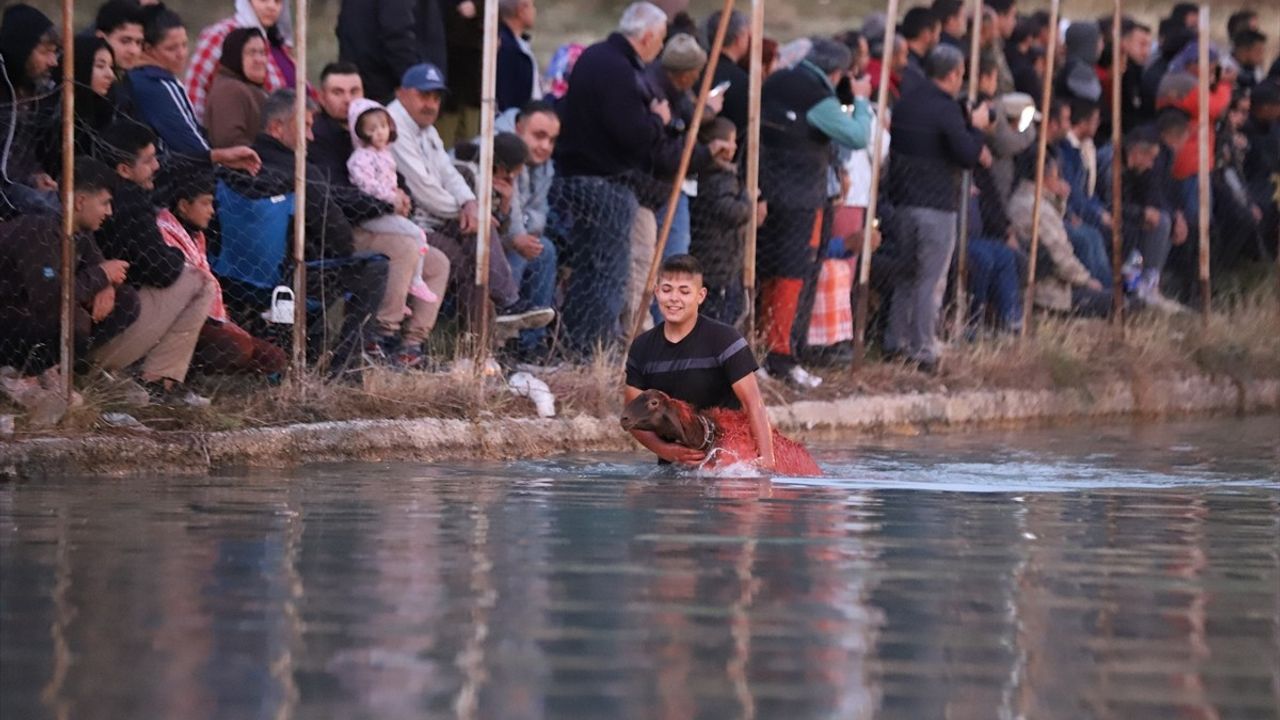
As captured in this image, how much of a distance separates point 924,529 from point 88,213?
15.7ft

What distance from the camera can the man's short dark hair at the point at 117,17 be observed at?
44.9 ft

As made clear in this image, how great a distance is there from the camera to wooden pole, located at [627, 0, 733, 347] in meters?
15.8

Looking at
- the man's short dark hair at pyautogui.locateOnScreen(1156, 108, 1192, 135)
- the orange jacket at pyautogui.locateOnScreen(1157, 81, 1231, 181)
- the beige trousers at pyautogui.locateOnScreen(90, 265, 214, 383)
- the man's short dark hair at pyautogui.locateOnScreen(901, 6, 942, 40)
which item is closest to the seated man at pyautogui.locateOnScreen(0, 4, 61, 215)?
A: the beige trousers at pyautogui.locateOnScreen(90, 265, 214, 383)

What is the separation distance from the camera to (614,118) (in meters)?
15.8

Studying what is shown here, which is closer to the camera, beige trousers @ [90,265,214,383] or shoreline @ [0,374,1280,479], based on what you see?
shoreline @ [0,374,1280,479]

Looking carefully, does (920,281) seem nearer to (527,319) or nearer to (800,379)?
(800,379)

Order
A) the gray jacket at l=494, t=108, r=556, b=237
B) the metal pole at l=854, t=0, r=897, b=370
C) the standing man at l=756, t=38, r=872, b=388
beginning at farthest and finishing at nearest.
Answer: the metal pole at l=854, t=0, r=897, b=370
the standing man at l=756, t=38, r=872, b=388
the gray jacket at l=494, t=108, r=556, b=237

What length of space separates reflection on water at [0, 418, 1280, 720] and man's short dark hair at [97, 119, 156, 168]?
1956 millimetres

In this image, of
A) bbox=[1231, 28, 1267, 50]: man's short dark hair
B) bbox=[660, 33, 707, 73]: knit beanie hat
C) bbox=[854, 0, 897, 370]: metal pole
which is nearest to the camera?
bbox=[660, 33, 707, 73]: knit beanie hat

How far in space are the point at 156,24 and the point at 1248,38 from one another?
1401 cm

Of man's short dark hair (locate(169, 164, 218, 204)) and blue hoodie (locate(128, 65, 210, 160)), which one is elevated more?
blue hoodie (locate(128, 65, 210, 160))

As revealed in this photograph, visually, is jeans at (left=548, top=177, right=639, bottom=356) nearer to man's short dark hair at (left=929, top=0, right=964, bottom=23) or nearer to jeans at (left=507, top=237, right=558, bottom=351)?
jeans at (left=507, top=237, right=558, bottom=351)

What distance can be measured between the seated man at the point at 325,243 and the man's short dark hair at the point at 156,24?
71 centimetres

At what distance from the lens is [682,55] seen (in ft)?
54.2
